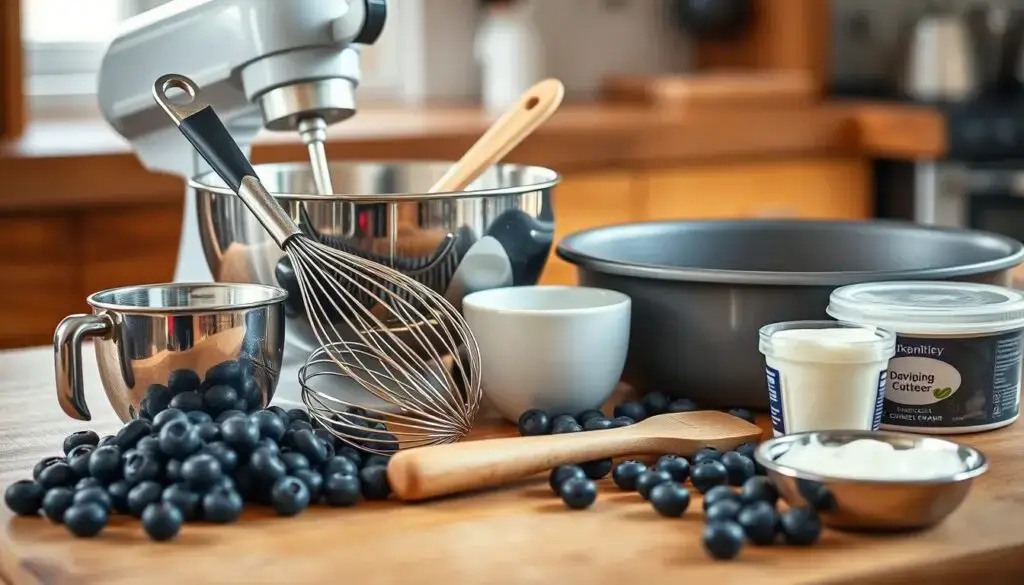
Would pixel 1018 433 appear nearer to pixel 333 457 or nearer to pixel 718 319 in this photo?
pixel 718 319

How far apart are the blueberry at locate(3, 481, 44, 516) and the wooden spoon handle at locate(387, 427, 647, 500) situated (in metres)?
0.19

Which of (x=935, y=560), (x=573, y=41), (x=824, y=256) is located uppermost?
(x=573, y=41)

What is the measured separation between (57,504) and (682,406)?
0.42 m

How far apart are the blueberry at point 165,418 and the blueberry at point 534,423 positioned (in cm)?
23

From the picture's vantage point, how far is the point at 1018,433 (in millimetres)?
896

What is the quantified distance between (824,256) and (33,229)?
1.32 m

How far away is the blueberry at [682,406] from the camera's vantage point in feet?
3.07

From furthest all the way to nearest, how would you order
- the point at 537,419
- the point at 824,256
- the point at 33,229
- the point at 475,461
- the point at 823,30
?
the point at 823,30, the point at 33,229, the point at 824,256, the point at 537,419, the point at 475,461

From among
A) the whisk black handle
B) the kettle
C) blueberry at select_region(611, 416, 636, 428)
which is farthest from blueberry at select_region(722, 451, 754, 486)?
the kettle

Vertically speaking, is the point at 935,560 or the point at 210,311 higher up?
the point at 210,311

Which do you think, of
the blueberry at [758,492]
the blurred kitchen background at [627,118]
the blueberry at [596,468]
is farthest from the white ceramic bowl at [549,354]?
the blurred kitchen background at [627,118]

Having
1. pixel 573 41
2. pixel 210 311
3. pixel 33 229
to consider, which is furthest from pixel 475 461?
pixel 573 41

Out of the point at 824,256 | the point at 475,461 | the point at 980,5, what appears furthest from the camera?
the point at 980,5

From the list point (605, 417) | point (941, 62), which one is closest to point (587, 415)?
point (605, 417)
